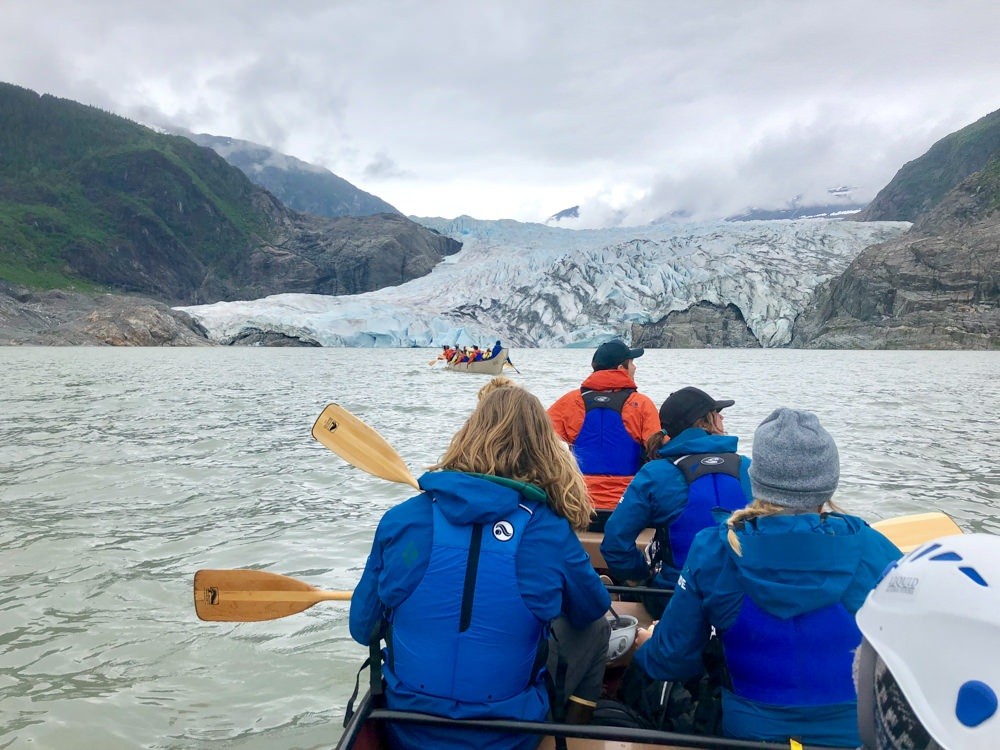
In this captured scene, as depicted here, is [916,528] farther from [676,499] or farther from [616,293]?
Result: [616,293]

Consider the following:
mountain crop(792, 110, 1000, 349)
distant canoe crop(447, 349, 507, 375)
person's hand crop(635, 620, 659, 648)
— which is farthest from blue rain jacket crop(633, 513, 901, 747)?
mountain crop(792, 110, 1000, 349)

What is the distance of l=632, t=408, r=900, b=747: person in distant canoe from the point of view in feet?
6.56

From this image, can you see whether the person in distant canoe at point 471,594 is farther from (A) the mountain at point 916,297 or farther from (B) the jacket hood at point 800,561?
(A) the mountain at point 916,297

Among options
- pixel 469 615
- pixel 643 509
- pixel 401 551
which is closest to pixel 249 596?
pixel 401 551

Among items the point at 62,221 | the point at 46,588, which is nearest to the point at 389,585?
the point at 46,588

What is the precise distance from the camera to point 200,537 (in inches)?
273

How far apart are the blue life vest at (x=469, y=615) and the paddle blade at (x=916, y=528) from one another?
8.61ft

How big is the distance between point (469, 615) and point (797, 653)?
3.18 feet

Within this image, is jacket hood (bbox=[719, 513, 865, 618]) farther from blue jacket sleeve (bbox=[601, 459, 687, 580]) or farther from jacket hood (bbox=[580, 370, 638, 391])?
jacket hood (bbox=[580, 370, 638, 391])

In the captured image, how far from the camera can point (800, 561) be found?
6.55 ft

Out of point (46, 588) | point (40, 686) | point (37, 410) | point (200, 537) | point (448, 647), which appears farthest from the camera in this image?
point (37, 410)

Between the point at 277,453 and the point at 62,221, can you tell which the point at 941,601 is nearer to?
the point at 277,453

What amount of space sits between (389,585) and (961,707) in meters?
1.67

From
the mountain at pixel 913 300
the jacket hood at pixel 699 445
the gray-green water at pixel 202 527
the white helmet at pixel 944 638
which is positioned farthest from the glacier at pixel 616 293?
the white helmet at pixel 944 638
